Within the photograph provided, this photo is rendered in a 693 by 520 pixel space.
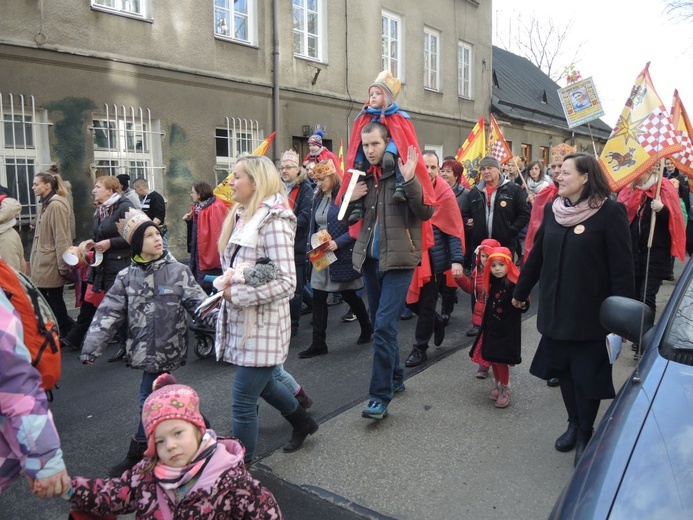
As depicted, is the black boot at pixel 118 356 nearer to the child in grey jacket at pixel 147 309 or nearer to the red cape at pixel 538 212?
the child in grey jacket at pixel 147 309

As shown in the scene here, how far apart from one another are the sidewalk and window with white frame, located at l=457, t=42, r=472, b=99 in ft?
55.5

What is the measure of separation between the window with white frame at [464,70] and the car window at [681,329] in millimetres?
18492

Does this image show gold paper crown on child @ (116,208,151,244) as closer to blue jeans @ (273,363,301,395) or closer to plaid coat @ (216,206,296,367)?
plaid coat @ (216,206,296,367)

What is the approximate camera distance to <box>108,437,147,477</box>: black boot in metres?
3.56

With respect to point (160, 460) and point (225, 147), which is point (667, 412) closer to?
point (160, 460)

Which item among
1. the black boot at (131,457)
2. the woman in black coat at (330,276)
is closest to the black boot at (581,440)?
the black boot at (131,457)

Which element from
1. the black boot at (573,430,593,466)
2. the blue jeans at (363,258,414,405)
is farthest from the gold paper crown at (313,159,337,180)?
the black boot at (573,430,593,466)

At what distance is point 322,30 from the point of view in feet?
47.1

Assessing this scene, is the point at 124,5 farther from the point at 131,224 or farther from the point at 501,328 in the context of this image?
the point at 501,328

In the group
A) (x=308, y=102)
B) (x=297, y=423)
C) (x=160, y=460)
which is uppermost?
(x=308, y=102)

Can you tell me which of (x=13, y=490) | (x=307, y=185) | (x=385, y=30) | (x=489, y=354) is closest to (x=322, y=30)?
(x=385, y=30)

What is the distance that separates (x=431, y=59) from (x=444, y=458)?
16.9 metres

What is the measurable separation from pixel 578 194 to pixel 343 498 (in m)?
2.20

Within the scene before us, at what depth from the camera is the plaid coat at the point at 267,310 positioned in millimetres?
3180
